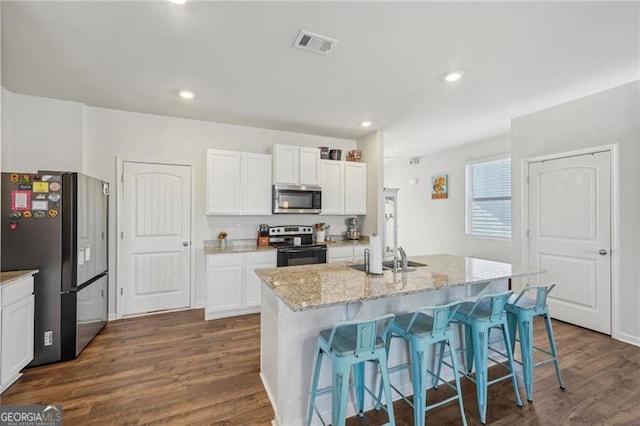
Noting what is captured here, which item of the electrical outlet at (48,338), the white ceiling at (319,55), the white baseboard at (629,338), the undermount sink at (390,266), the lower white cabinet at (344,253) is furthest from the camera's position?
the lower white cabinet at (344,253)

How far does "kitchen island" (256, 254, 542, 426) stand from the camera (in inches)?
66.2

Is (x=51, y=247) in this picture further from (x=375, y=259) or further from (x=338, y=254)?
(x=338, y=254)

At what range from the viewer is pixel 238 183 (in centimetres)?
385

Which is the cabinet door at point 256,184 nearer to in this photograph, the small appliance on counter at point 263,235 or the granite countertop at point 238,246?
the small appliance on counter at point 263,235

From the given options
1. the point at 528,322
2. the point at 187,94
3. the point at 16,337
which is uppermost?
the point at 187,94

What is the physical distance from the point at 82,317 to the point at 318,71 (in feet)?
10.4

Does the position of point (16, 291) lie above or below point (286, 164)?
below

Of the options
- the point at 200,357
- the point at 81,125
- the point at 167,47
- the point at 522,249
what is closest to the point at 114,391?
the point at 200,357

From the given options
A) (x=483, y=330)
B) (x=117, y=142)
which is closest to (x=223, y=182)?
(x=117, y=142)

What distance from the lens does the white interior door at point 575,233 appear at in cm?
311

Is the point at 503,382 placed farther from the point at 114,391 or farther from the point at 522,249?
the point at 114,391

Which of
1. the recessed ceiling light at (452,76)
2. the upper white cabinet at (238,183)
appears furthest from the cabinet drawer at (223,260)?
the recessed ceiling light at (452,76)

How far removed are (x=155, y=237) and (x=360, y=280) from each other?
2988 mm

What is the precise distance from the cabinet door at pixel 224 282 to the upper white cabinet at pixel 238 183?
64cm
